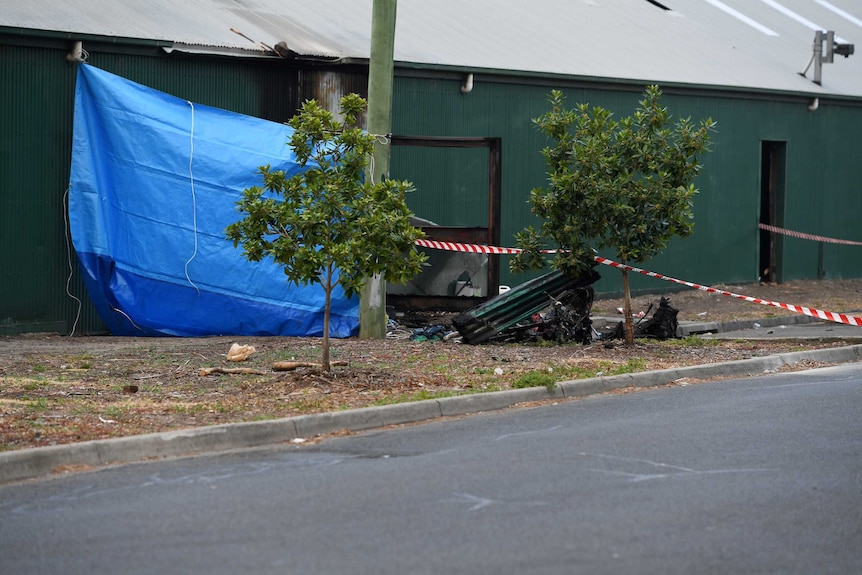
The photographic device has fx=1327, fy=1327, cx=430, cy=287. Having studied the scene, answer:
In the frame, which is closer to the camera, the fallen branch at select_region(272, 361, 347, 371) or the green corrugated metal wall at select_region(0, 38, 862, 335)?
the fallen branch at select_region(272, 361, 347, 371)

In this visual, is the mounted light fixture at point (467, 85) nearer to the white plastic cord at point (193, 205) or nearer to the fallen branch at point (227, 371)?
the white plastic cord at point (193, 205)

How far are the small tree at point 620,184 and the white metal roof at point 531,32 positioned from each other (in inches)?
190

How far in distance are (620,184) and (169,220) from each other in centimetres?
552

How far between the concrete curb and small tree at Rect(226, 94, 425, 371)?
164 centimetres

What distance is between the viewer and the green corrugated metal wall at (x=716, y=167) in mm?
20969

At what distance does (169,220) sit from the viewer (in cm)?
1636

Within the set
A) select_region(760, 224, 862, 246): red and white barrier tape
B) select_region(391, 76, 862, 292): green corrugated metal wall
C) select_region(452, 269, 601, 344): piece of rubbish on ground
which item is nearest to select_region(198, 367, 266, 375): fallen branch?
select_region(452, 269, 601, 344): piece of rubbish on ground

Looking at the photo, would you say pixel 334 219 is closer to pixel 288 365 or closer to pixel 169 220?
pixel 288 365

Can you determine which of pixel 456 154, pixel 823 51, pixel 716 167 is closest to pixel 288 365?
pixel 456 154

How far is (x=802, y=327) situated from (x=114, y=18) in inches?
437

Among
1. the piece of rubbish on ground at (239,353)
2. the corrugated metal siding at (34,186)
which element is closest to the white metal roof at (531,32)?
the corrugated metal siding at (34,186)

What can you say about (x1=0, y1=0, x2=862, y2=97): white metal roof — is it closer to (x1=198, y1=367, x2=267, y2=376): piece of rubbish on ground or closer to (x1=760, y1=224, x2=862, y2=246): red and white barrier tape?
(x1=760, y1=224, x2=862, y2=246): red and white barrier tape

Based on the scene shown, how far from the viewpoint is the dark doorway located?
27672 millimetres

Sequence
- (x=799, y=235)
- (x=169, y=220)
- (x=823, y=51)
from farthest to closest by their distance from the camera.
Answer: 1. (x=823, y=51)
2. (x=799, y=235)
3. (x=169, y=220)
